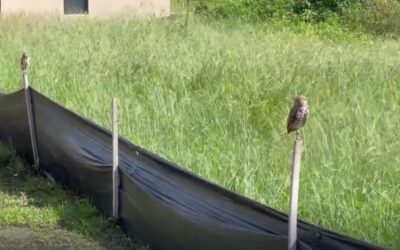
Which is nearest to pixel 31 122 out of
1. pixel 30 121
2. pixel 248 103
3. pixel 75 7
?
pixel 30 121

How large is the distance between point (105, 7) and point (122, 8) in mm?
433

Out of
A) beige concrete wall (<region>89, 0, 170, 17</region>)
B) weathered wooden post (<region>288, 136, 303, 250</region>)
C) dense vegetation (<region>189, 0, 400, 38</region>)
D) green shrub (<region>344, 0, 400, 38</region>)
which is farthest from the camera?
beige concrete wall (<region>89, 0, 170, 17</region>)

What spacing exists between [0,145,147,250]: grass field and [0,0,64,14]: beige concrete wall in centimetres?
1167

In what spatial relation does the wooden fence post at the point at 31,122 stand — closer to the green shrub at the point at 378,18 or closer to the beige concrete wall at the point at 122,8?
the green shrub at the point at 378,18

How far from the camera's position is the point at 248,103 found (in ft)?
25.2

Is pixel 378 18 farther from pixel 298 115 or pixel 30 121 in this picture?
pixel 298 115

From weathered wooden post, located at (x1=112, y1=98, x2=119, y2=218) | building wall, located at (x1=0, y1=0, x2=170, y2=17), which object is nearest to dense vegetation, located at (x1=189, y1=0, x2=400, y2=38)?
building wall, located at (x1=0, y1=0, x2=170, y2=17)

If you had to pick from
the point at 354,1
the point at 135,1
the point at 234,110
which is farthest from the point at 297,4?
the point at 234,110

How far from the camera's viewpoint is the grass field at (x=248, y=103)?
16.3 feet

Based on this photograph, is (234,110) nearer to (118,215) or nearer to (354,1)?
(118,215)

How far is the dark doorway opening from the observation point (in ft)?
63.6

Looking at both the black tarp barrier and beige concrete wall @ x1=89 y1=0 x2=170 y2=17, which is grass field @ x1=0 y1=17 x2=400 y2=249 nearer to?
the black tarp barrier

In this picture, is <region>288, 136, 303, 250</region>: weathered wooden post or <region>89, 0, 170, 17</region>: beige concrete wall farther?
<region>89, 0, 170, 17</region>: beige concrete wall

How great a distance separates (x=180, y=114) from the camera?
23.9 ft
